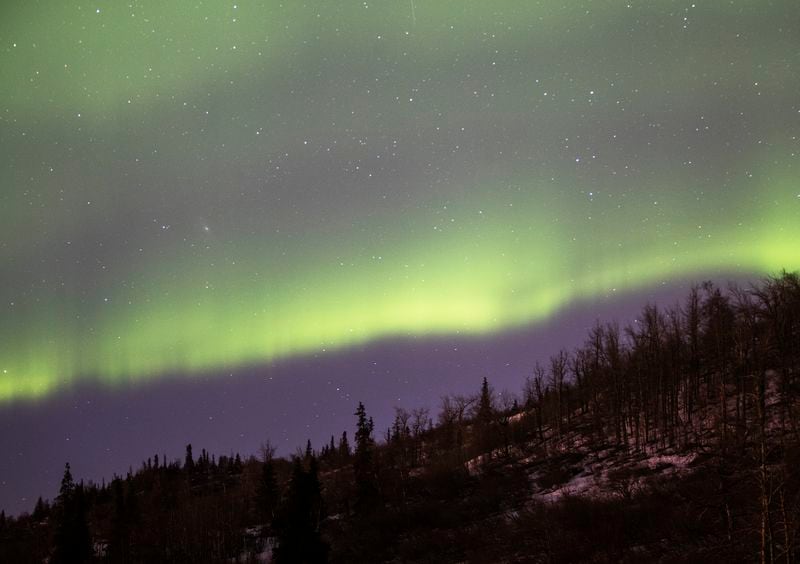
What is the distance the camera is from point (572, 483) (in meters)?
64.3

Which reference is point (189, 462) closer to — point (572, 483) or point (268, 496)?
→ point (268, 496)

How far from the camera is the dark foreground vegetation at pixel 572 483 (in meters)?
41.1

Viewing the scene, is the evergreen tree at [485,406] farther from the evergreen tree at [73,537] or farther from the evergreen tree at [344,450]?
the evergreen tree at [73,537]

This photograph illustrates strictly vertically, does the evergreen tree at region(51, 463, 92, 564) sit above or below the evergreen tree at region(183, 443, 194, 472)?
above

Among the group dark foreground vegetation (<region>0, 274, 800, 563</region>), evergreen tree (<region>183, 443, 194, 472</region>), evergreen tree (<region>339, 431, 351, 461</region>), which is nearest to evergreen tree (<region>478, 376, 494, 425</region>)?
dark foreground vegetation (<region>0, 274, 800, 563</region>)

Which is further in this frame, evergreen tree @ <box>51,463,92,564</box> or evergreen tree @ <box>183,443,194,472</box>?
evergreen tree @ <box>183,443,194,472</box>

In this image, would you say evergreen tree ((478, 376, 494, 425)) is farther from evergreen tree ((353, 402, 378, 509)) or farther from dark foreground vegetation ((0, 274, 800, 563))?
evergreen tree ((353, 402, 378, 509))

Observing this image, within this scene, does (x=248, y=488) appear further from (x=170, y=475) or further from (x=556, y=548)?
(x=556, y=548)

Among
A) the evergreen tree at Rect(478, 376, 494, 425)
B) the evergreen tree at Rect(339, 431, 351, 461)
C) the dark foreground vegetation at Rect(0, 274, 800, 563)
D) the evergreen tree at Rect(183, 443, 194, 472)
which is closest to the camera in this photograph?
the dark foreground vegetation at Rect(0, 274, 800, 563)

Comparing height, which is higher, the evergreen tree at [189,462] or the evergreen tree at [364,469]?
the evergreen tree at [364,469]

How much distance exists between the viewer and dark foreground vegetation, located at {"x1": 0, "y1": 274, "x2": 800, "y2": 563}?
41.1m

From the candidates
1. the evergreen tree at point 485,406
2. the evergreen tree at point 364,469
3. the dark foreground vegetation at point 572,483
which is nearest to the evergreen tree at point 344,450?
the dark foreground vegetation at point 572,483

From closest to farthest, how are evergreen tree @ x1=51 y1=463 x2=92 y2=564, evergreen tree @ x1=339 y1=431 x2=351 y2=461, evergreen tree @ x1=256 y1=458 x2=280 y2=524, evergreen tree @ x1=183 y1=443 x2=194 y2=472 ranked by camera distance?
evergreen tree @ x1=51 y1=463 x2=92 y2=564
evergreen tree @ x1=256 y1=458 x2=280 y2=524
evergreen tree @ x1=339 y1=431 x2=351 y2=461
evergreen tree @ x1=183 y1=443 x2=194 y2=472

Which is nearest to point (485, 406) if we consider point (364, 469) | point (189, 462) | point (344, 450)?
point (364, 469)
